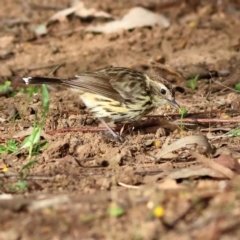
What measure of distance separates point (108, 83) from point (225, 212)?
350cm

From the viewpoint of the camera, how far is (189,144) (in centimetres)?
616

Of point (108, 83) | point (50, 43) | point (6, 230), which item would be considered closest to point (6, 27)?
point (50, 43)

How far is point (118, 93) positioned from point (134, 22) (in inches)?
158

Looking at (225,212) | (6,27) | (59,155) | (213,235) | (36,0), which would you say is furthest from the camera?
(36,0)

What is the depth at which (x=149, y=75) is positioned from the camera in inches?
307

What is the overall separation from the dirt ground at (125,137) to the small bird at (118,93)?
0.19m

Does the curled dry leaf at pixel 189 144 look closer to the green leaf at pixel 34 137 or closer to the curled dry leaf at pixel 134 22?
the green leaf at pixel 34 137

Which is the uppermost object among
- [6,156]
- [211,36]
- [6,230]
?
[6,230]

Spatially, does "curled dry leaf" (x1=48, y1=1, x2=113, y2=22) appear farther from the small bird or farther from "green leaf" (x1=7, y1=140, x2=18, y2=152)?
"green leaf" (x1=7, y1=140, x2=18, y2=152)

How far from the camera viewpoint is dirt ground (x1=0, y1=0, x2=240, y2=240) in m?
4.42

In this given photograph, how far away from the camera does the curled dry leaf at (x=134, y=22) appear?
11242 mm

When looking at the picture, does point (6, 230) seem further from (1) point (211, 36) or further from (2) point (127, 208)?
(1) point (211, 36)

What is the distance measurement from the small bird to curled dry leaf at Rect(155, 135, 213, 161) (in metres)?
1.31

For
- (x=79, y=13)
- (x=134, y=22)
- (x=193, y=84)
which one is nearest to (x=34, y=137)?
(x=193, y=84)
